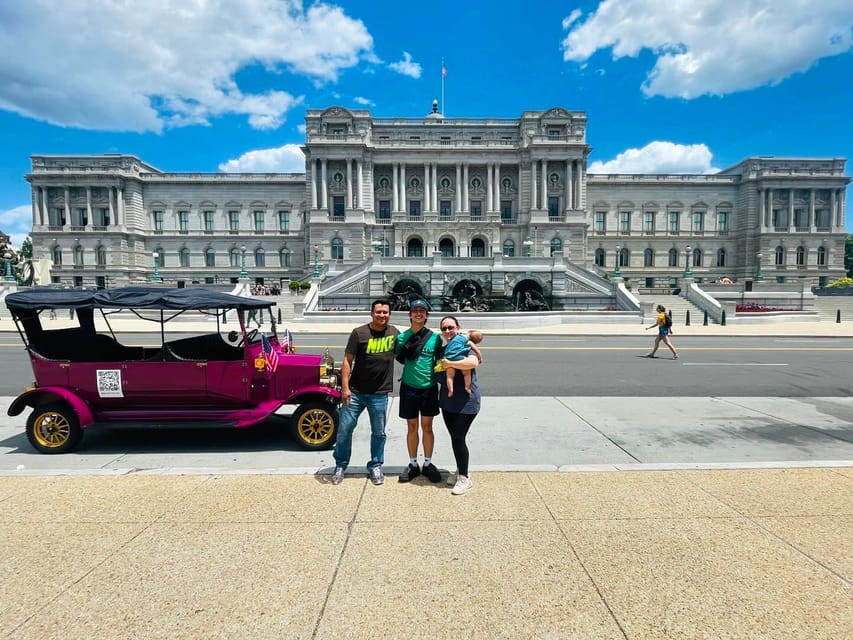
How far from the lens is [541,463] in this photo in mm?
5652

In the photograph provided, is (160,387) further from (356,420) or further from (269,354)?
(356,420)

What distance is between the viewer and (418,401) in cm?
490

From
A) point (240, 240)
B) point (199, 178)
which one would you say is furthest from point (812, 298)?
point (199, 178)

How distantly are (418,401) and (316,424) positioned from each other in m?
1.99

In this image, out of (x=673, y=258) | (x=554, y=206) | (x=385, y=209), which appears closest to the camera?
(x=554, y=206)

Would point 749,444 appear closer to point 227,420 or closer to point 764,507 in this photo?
point 764,507

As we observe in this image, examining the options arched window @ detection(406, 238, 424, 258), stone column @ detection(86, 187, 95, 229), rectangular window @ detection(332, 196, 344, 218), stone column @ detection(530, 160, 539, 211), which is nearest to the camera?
stone column @ detection(530, 160, 539, 211)

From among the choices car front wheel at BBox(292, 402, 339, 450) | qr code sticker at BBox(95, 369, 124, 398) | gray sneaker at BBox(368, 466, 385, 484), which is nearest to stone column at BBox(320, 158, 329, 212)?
qr code sticker at BBox(95, 369, 124, 398)

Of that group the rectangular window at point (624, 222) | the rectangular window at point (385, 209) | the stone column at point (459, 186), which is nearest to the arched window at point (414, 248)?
the rectangular window at point (385, 209)

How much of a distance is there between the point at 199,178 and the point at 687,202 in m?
71.3

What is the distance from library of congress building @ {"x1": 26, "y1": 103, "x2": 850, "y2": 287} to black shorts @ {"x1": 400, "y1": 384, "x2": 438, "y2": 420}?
50664 millimetres

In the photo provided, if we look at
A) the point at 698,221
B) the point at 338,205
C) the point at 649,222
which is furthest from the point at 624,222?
the point at 338,205

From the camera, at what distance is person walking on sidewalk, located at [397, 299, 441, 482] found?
4.79 m

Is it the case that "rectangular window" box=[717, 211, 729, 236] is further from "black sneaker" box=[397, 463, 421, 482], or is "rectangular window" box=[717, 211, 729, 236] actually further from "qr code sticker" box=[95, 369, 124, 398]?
"qr code sticker" box=[95, 369, 124, 398]
